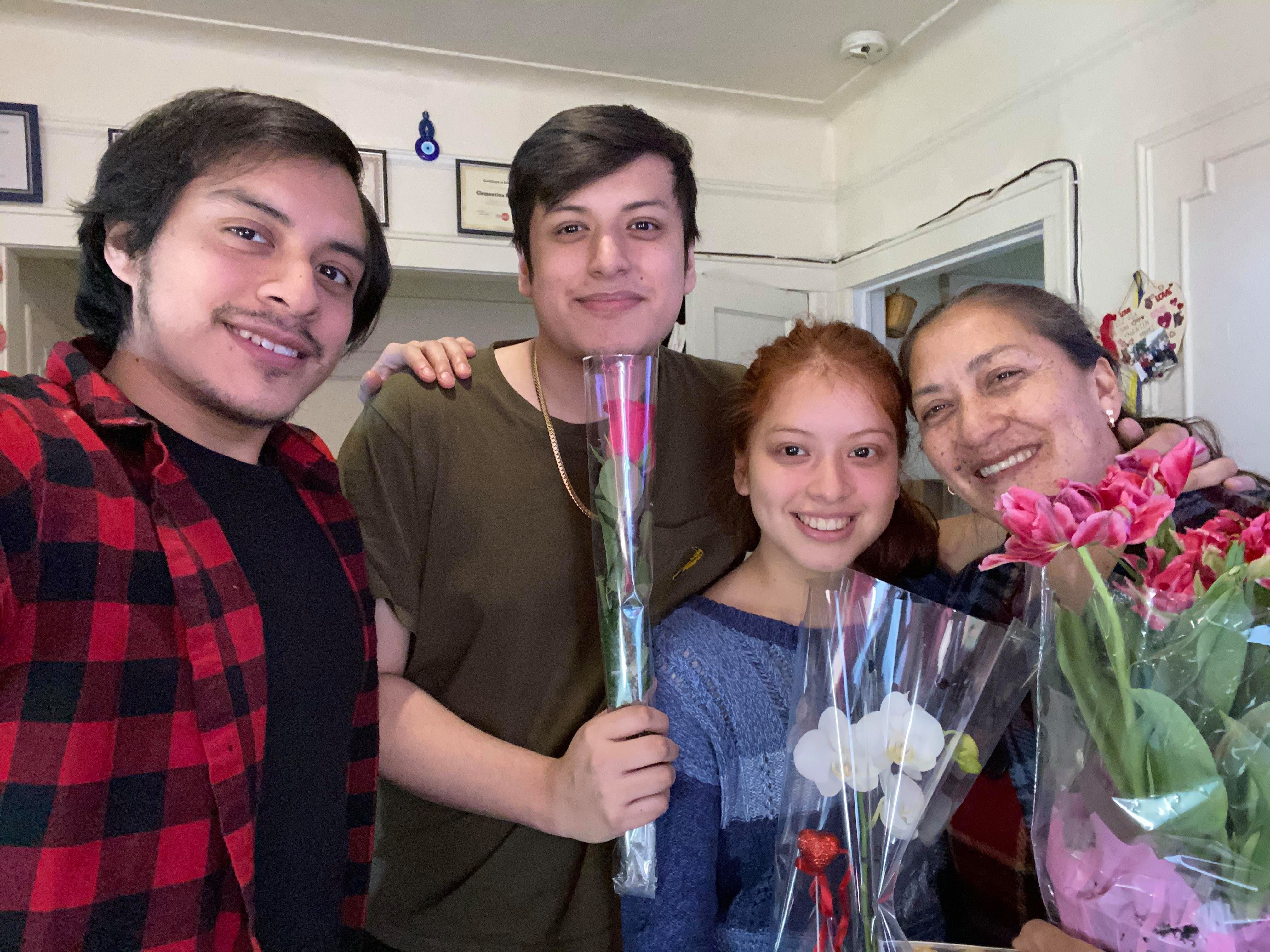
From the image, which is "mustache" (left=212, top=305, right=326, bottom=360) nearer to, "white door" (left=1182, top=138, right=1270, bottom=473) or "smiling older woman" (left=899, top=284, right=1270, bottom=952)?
"smiling older woman" (left=899, top=284, right=1270, bottom=952)

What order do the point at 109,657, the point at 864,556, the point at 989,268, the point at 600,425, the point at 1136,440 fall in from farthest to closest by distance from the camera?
1. the point at 989,268
2. the point at 864,556
3. the point at 1136,440
4. the point at 600,425
5. the point at 109,657

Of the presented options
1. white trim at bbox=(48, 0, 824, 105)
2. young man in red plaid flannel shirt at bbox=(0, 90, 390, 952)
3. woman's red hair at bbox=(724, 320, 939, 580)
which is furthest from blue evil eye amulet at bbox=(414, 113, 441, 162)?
woman's red hair at bbox=(724, 320, 939, 580)

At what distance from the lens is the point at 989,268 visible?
4422 millimetres

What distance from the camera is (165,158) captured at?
0.99m

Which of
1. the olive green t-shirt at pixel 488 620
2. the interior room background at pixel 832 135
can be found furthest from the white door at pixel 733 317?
the olive green t-shirt at pixel 488 620

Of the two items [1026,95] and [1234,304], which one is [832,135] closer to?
[1026,95]

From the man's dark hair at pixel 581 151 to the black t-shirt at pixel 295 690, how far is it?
0.60 metres

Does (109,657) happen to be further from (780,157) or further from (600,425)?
(780,157)

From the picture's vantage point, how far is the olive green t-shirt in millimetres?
1200

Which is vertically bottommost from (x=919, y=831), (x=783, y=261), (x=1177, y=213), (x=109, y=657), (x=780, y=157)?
(x=919, y=831)

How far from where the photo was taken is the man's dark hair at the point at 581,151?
126 centimetres

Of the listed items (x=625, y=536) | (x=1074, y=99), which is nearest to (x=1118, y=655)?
(x=625, y=536)

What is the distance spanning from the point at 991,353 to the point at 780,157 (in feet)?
9.29

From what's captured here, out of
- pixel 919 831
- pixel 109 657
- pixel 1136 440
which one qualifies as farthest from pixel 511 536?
pixel 1136 440
